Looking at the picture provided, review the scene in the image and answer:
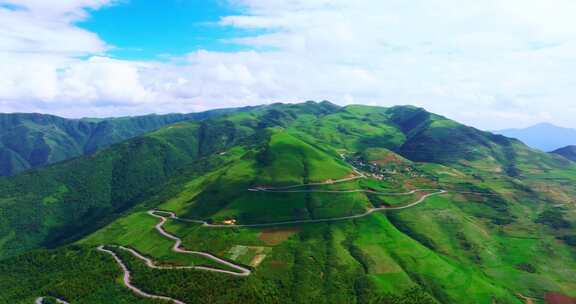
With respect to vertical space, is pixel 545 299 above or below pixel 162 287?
below

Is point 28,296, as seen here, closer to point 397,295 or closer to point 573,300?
point 397,295

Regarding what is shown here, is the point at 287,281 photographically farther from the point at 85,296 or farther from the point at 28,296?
the point at 28,296

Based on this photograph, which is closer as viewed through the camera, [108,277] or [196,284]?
[196,284]

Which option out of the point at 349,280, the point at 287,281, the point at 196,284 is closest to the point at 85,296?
the point at 196,284

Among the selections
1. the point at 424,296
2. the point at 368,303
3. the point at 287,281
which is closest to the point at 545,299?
the point at 424,296

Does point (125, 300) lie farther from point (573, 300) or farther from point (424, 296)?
point (573, 300)

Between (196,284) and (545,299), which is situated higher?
(196,284)

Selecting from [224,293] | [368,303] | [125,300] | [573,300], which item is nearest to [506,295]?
[573,300]

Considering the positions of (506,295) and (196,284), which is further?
(506,295)
